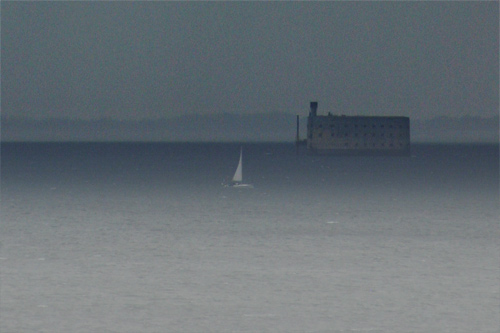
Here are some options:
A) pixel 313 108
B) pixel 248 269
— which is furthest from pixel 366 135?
pixel 248 269

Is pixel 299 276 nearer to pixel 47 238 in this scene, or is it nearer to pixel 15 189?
pixel 47 238

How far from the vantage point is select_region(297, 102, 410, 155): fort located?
157750 mm

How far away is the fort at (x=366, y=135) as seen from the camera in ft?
518

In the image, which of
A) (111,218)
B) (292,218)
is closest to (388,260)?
(292,218)

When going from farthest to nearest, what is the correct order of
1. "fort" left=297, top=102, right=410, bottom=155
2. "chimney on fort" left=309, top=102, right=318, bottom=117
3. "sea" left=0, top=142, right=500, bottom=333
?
"fort" left=297, top=102, right=410, bottom=155, "chimney on fort" left=309, top=102, right=318, bottom=117, "sea" left=0, top=142, right=500, bottom=333

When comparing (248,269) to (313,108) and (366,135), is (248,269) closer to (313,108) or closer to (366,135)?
(313,108)

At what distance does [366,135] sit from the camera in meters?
161

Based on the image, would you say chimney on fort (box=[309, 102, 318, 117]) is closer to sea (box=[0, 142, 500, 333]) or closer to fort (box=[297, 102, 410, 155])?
fort (box=[297, 102, 410, 155])

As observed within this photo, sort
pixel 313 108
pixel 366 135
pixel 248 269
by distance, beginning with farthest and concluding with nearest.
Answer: pixel 366 135 → pixel 313 108 → pixel 248 269

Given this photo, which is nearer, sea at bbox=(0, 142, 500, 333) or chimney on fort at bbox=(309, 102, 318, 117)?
sea at bbox=(0, 142, 500, 333)

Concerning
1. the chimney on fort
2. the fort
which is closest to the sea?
the chimney on fort

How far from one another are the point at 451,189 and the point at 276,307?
114ft

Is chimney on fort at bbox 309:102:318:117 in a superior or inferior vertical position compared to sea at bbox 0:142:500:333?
superior

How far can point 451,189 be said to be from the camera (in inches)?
1759
